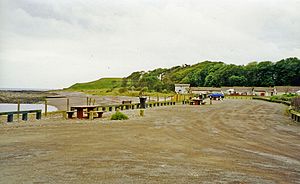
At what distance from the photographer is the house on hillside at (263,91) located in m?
101

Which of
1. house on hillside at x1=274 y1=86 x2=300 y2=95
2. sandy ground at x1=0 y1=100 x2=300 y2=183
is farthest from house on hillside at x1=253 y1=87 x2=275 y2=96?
sandy ground at x1=0 y1=100 x2=300 y2=183

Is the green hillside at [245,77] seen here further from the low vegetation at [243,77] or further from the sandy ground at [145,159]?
the sandy ground at [145,159]

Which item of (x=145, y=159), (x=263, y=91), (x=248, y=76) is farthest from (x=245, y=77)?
(x=145, y=159)

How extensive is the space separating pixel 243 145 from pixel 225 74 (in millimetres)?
115392

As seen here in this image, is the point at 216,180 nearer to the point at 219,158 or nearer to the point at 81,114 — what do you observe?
the point at 219,158

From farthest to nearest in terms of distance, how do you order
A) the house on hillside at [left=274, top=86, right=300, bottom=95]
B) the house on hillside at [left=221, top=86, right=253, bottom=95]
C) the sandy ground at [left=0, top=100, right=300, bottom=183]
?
the house on hillside at [left=221, top=86, right=253, bottom=95] < the house on hillside at [left=274, top=86, right=300, bottom=95] < the sandy ground at [left=0, top=100, right=300, bottom=183]

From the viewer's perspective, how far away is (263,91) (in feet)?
340

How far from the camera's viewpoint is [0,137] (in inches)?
403

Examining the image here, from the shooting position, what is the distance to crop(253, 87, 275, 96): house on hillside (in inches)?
3980

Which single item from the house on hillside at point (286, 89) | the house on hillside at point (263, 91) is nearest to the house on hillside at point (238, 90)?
the house on hillside at point (263, 91)

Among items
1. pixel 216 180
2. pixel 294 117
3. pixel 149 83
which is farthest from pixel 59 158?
pixel 149 83

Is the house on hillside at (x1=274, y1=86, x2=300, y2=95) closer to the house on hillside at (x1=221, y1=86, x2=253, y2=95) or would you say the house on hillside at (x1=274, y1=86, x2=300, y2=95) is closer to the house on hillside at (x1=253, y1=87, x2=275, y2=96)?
the house on hillside at (x1=253, y1=87, x2=275, y2=96)

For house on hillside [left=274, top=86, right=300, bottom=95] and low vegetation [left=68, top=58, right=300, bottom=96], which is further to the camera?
low vegetation [left=68, top=58, right=300, bottom=96]

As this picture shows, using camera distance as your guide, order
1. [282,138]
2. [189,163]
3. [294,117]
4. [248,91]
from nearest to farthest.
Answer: [189,163] < [282,138] < [294,117] < [248,91]
